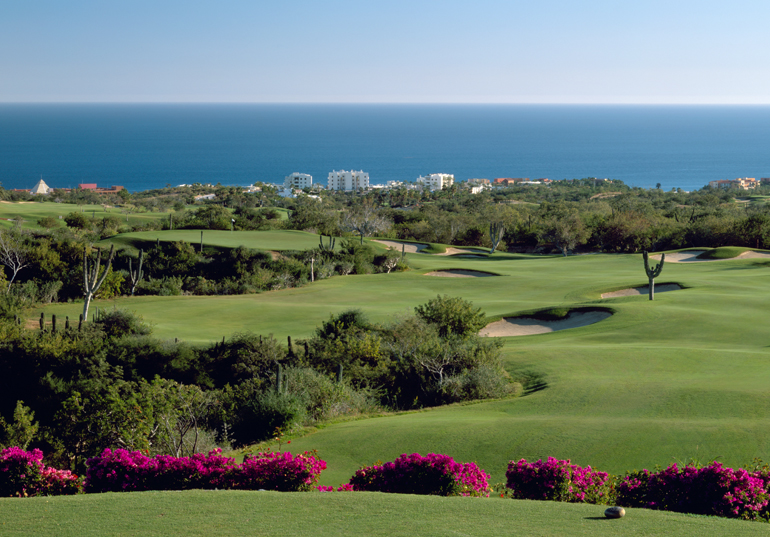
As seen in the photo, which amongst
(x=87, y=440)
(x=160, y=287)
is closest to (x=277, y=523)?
(x=87, y=440)

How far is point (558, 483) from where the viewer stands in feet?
32.9

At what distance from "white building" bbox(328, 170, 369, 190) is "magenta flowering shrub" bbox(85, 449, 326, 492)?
563 feet

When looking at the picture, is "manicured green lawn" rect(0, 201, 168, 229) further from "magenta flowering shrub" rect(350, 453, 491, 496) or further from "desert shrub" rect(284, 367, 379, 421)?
"magenta flowering shrub" rect(350, 453, 491, 496)

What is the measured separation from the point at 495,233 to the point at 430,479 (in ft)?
195

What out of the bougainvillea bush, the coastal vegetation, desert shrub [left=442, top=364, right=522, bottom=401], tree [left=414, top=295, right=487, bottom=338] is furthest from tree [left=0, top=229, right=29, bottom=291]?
the bougainvillea bush

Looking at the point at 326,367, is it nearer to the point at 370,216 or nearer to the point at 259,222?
the point at 259,222

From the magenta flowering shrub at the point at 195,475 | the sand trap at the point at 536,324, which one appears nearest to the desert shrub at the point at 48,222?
the sand trap at the point at 536,324

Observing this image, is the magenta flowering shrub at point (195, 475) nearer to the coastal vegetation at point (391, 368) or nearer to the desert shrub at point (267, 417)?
the coastal vegetation at point (391, 368)

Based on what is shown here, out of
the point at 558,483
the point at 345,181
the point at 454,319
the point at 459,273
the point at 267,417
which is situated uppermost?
the point at 345,181

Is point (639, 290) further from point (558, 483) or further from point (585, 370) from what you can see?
point (558, 483)

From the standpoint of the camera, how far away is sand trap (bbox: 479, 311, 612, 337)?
1093 inches

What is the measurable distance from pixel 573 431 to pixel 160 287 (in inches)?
1236

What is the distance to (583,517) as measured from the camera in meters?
8.59

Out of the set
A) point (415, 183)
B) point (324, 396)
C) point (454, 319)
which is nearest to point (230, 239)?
point (454, 319)
